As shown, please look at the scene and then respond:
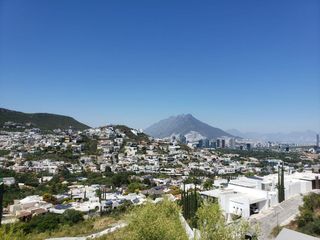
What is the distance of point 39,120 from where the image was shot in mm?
156750

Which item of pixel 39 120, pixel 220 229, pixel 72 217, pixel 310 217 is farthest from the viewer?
pixel 39 120

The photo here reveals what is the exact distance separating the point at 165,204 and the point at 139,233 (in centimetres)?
398

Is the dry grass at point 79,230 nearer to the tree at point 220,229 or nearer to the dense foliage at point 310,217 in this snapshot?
the tree at point 220,229

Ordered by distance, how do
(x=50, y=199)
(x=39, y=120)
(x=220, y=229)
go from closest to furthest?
(x=220, y=229) → (x=50, y=199) → (x=39, y=120)

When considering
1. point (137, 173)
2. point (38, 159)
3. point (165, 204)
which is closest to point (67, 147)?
point (38, 159)

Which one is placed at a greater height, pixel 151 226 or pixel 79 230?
pixel 151 226

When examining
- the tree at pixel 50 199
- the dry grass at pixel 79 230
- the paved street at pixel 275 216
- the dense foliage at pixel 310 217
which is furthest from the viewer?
the tree at pixel 50 199

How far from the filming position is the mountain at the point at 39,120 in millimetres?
145238

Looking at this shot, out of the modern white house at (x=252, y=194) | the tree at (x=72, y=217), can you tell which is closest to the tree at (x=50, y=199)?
the tree at (x=72, y=217)

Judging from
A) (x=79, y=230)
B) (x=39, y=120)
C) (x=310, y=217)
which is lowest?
(x=79, y=230)

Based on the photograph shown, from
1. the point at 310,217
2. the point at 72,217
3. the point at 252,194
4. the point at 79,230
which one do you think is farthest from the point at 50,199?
the point at 310,217

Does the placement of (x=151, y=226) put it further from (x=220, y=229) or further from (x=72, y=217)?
(x=72, y=217)

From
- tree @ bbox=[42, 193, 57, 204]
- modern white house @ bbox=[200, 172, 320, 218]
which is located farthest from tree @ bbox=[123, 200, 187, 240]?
tree @ bbox=[42, 193, 57, 204]

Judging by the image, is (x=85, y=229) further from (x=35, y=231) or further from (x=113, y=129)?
(x=113, y=129)
